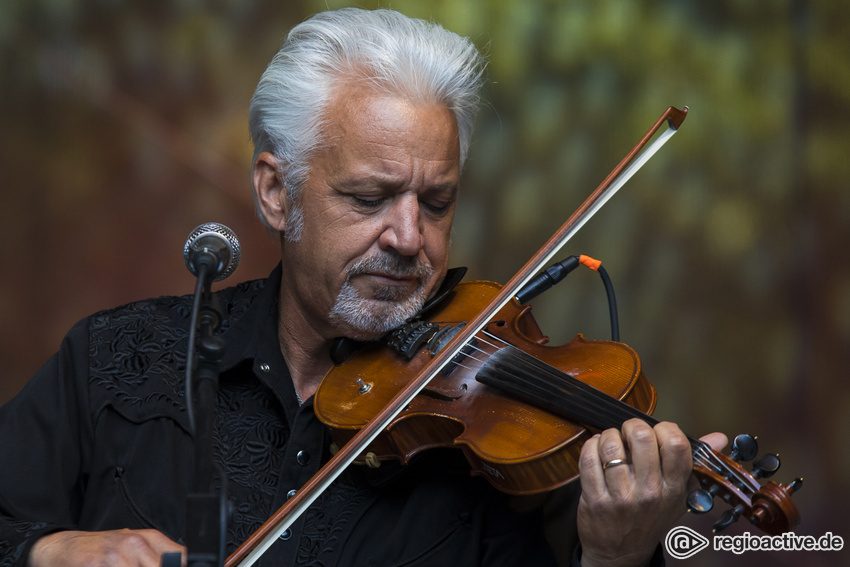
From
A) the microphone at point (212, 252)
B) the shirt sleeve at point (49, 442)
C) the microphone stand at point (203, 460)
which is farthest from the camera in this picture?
the shirt sleeve at point (49, 442)

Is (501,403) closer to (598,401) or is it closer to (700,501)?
(598,401)

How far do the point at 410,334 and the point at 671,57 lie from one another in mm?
1423

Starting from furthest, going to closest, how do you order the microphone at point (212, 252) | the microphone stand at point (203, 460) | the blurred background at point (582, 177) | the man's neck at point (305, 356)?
1. the blurred background at point (582, 177)
2. the man's neck at point (305, 356)
3. the microphone at point (212, 252)
4. the microphone stand at point (203, 460)

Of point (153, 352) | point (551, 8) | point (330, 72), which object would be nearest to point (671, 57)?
point (551, 8)

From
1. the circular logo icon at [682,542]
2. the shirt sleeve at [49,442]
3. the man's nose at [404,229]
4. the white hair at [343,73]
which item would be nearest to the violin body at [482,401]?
the man's nose at [404,229]

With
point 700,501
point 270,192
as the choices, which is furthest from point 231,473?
point 700,501

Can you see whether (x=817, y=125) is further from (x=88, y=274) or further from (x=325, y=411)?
(x=88, y=274)

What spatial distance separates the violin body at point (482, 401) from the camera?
1.27 metres

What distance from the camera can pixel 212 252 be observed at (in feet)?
3.53

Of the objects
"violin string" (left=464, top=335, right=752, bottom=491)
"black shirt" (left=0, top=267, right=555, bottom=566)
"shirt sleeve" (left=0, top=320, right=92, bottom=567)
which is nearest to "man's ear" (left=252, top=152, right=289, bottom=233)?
"black shirt" (left=0, top=267, right=555, bottom=566)

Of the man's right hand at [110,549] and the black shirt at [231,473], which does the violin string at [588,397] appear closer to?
the black shirt at [231,473]

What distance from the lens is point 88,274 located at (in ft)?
7.86

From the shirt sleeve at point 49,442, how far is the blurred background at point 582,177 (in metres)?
0.88

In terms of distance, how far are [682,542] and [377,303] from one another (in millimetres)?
992
